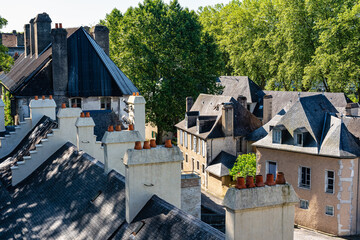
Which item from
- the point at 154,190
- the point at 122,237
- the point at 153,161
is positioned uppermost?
the point at 153,161

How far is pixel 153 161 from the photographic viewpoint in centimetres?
984

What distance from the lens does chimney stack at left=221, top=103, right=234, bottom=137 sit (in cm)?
3897

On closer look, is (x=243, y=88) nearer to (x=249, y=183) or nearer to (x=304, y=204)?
(x=304, y=204)

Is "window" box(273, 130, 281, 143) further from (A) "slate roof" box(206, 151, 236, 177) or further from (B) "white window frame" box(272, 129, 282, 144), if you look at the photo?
(A) "slate roof" box(206, 151, 236, 177)

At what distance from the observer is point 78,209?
12.1 m

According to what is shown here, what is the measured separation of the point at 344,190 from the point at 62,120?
19.5 metres

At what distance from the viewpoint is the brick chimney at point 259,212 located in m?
6.84

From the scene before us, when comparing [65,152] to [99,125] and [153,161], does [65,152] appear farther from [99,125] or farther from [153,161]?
[99,125]

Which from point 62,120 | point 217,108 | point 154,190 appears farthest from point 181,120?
point 154,190

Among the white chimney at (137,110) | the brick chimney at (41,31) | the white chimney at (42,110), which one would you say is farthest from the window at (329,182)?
the brick chimney at (41,31)

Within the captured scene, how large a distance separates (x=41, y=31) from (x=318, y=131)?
21537 mm

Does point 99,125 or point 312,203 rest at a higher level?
point 99,125

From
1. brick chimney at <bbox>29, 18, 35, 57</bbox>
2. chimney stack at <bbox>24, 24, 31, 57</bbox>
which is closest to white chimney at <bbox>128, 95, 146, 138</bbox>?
brick chimney at <bbox>29, 18, 35, 57</bbox>

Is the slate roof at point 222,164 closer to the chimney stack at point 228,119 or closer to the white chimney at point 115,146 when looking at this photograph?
the chimney stack at point 228,119
